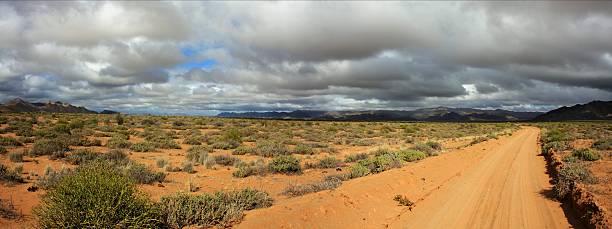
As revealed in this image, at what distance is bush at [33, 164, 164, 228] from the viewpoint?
21.1 ft

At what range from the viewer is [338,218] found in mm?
9148

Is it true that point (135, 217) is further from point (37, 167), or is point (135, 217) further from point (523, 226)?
point (37, 167)

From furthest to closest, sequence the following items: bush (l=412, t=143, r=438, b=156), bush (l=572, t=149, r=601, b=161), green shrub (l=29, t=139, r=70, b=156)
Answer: bush (l=412, t=143, r=438, b=156) < bush (l=572, t=149, r=601, b=161) < green shrub (l=29, t=139, r=70, b=156)

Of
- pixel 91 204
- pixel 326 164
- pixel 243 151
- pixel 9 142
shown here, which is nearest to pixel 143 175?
pixel 91 204

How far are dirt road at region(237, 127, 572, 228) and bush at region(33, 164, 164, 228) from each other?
7.33 feet

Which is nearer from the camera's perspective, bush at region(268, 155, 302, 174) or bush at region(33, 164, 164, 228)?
bush at region(33, 164, 164, 228)

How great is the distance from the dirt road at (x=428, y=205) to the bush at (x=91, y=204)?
88.0 inches

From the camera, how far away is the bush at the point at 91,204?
6430mm

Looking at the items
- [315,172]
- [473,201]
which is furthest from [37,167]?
[473,201]

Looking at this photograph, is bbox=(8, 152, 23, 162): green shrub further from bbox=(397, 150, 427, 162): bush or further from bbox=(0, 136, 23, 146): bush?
bbox=(397, 150, 427, 162): bush

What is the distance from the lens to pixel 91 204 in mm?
6566

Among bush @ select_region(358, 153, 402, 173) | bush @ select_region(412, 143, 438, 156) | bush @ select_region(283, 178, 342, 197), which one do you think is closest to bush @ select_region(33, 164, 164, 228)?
bush @ select_region(283, 178, 342, 197)

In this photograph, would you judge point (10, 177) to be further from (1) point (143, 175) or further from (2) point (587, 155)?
(2) point (587, 155)

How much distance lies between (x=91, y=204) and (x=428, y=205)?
27.8 feet
